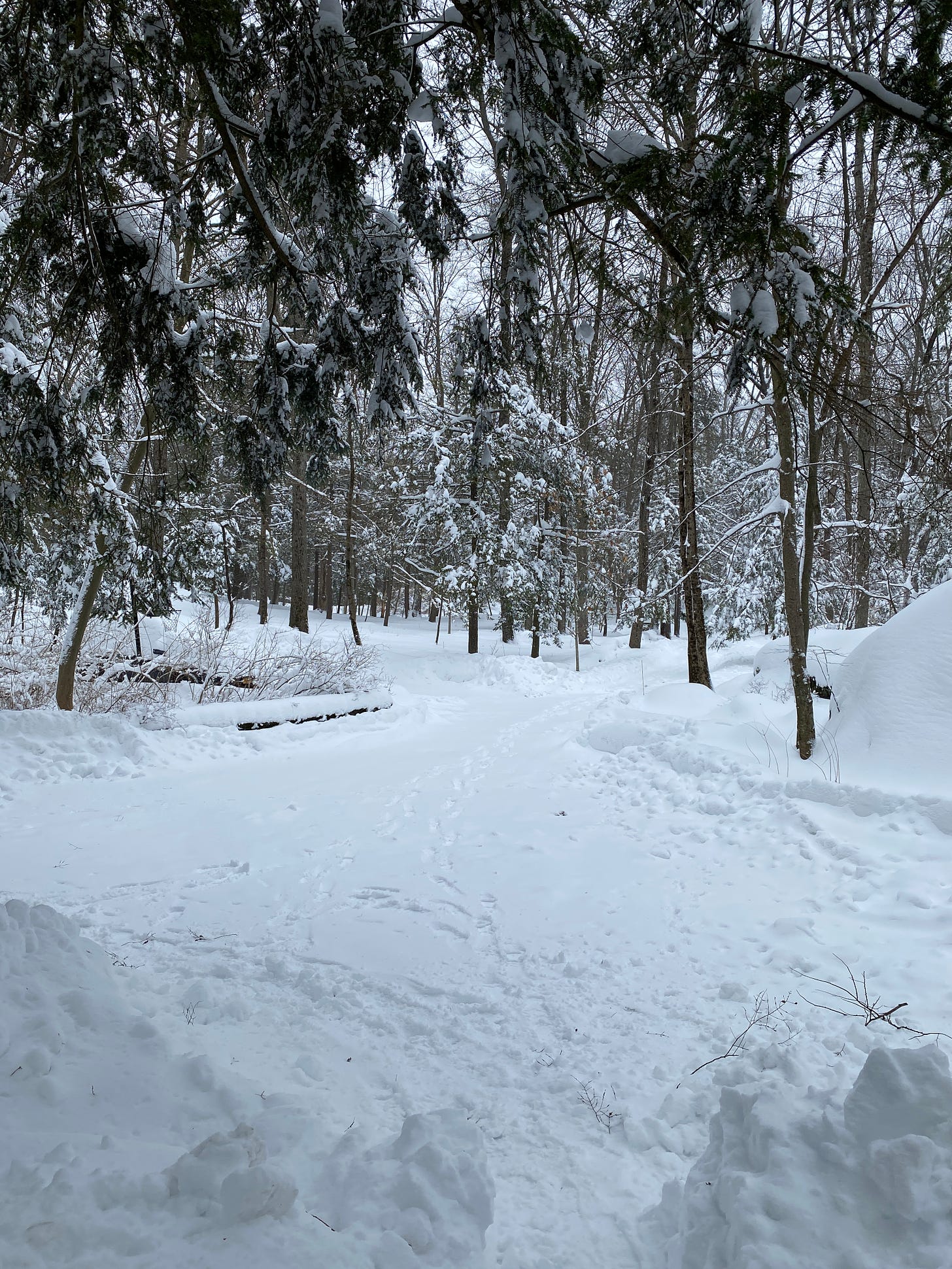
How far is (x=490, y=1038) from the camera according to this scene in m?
2.90

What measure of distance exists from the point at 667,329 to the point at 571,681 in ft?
45.3

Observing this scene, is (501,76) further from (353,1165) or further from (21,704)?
(21,704)

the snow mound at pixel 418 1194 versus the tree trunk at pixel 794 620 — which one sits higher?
the tree trunk at pixel 794 620

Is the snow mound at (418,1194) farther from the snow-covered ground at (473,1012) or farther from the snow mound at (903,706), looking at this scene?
the snow mound at (903,706)

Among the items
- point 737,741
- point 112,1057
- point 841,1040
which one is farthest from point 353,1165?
point 737,741

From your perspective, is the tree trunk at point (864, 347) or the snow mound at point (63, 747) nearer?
the tree trunk at point (864, 347)

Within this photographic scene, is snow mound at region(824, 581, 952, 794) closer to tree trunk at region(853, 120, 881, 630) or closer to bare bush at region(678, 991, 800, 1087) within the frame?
tree trunk at region(853, 120, 881, 630)

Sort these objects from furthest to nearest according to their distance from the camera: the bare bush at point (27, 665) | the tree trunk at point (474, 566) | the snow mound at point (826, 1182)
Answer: the tree trunk at point (474, 566) → the bare bush at point (27, 665) → the snow mound at point (826, 1182)

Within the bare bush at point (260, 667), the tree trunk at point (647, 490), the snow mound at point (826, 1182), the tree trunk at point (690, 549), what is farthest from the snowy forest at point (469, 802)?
the tree trunk at point (647, 490)

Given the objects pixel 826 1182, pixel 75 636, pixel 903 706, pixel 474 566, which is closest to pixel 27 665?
pixel 75 636

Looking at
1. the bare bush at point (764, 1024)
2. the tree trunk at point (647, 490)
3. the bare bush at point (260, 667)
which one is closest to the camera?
the bare bush at point (764, 1024)

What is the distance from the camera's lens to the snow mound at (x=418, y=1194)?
1.73 metres

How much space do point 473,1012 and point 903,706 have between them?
465 cm

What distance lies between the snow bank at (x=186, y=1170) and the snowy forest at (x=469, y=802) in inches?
0.5
